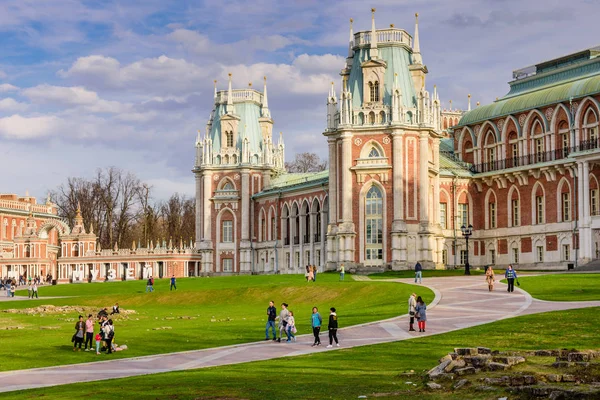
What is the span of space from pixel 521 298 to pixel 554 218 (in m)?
34.4

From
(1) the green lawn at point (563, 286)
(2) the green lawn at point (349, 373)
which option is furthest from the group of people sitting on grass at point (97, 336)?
(1) the green lawn at point (563, 286)

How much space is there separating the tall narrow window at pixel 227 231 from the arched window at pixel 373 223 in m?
27.1

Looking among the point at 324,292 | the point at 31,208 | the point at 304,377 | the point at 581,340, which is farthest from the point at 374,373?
the point at 31,208

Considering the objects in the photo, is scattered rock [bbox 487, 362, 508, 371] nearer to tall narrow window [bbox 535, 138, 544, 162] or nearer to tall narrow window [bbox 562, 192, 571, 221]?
tall narrow window [bbox 562, 192, 571, 221]

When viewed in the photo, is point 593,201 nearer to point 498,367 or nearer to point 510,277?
point 510,277

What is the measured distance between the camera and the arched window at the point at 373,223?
7881 centimetres

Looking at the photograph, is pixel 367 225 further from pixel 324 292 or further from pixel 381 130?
pixel 324 292

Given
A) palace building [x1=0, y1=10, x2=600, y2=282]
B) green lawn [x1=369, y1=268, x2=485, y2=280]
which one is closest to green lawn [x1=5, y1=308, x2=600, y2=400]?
green lawn [x1=369, y1=268, x2=485, y2=280]

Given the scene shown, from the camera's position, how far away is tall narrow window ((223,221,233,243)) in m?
103

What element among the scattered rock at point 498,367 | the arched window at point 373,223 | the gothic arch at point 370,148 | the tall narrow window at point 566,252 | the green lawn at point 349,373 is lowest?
the green lawn at point 349,373

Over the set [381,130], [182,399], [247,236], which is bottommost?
[182,399]

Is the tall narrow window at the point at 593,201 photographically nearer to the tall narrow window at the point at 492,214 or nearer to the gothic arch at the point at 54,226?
the tall narrow window at the point at 492,214

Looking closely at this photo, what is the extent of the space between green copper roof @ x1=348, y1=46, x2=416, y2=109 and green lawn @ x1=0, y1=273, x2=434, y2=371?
16669 mm

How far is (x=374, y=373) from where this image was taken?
27.1 metres
